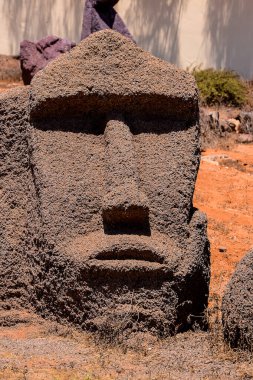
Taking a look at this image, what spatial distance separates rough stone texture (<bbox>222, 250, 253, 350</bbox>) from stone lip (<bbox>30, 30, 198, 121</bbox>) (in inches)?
42.3

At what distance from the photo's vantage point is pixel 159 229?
5215 millimetres

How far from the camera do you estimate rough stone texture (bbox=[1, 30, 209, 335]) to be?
5.02 meters

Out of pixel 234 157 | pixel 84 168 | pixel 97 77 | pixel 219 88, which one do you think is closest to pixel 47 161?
A: pixel 84 168

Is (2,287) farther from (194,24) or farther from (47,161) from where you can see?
(194,24)

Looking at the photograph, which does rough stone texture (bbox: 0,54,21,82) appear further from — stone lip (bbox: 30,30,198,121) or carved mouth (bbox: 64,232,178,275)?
carved mouth (bbox: 64,232,178,275)

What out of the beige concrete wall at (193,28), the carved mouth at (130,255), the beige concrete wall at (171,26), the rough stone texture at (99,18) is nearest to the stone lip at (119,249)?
the carved mouth at (130,255)

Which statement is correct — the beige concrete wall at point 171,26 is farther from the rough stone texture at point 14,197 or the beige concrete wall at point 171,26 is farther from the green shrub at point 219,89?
the rough stone texture at point 14,197

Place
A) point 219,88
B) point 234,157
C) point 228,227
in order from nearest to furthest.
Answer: point 228,227 → point 234,157 → point 219,88

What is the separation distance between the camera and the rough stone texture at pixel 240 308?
4.77 m

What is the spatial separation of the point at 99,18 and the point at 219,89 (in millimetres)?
4566

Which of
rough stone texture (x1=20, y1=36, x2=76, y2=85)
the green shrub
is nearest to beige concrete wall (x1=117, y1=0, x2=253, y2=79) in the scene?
the green shrub

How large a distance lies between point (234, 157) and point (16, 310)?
667 cm

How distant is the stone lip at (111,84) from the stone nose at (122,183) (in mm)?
160

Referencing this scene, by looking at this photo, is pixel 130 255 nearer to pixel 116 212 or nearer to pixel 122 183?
pixel 116 212
